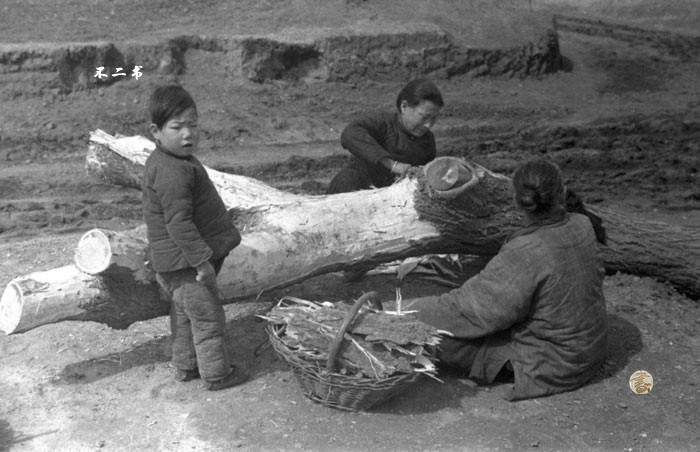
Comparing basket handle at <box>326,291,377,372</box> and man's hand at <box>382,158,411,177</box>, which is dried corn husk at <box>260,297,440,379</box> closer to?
basket handle at <box>326,291,377,372</box>

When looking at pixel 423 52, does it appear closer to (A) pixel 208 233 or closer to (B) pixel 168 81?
(B) pixel 168 81

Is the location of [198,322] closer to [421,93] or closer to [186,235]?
[186,235]

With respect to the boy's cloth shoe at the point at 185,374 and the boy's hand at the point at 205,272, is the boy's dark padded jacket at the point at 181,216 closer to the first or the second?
the boy's hand at the point at 205,272

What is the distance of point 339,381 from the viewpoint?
13.7 feet

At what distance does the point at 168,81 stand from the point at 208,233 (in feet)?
26.2

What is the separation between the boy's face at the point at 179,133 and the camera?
421 centimetres

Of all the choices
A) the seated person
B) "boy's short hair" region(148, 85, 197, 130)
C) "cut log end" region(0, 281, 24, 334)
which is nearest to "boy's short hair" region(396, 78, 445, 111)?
the seated person

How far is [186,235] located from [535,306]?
1801 millimetres

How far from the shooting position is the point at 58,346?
520 centimetres

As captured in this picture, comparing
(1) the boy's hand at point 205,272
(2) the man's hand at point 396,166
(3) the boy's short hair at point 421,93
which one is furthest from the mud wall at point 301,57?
(1) the boy's hand at point 205,272

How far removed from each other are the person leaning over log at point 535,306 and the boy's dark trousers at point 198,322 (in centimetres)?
104

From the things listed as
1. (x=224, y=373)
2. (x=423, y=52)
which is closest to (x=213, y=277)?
(x=224, y=373)

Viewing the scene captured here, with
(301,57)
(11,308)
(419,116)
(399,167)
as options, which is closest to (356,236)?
(399,167)

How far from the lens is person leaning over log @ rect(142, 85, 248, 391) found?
13.7 feet
